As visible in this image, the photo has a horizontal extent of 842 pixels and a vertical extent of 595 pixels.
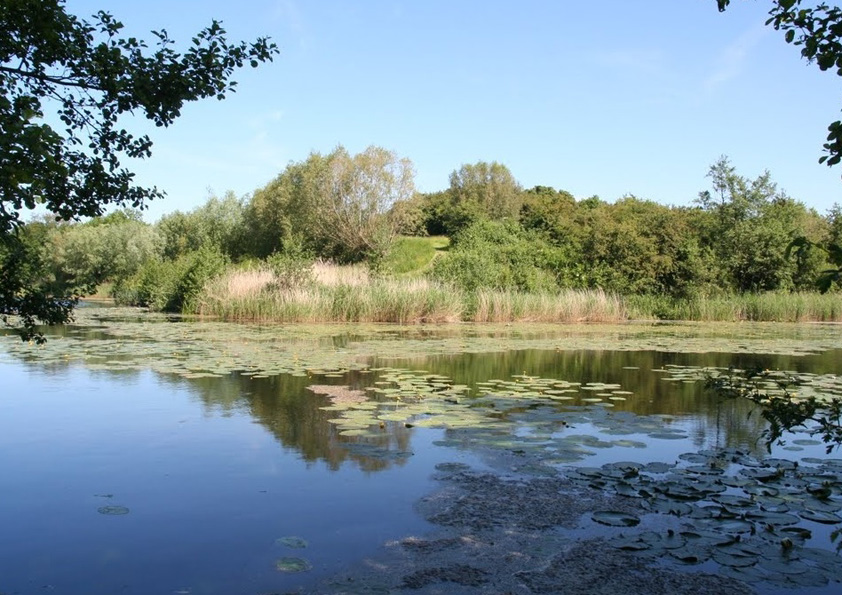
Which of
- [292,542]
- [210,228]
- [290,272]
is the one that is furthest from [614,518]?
[210,228]

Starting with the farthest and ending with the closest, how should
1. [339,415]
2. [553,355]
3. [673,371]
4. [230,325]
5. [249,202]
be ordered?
1. [249,202]
2. [230,325]
3. [553,355]
4. [673,371]
5. [339,415]

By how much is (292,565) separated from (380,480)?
1.55 meters

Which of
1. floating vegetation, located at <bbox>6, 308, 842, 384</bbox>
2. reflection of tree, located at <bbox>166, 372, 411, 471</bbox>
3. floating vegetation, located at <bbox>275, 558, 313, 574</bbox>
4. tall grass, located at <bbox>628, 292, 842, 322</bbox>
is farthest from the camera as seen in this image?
tall grass, located at <bbox>628, 292, 842, 322</bbox>

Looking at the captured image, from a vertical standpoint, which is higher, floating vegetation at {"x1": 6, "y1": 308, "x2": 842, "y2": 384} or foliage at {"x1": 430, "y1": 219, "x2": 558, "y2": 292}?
foliage at {"x1": 430, "y1": 219, "x2": 558, "y2": 292}

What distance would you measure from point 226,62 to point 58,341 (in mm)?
12034

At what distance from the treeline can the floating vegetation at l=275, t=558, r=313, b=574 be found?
16772 mm

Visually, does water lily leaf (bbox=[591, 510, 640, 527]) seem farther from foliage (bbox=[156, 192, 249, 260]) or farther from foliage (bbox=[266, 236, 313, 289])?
foliage (bbox=[156, 192, 249, 260])

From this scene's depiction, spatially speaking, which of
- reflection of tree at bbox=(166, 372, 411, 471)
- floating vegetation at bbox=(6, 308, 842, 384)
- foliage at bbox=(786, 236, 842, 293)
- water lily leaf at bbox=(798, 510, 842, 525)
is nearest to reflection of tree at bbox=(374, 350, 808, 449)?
floating vegetation at bbox=(6, 308, 842, 384)

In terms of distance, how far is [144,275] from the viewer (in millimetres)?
32938

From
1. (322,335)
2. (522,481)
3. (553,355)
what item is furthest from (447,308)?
(522,481)

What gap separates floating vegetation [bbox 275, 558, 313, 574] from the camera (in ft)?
11.1

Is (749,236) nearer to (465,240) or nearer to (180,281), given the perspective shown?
(465,240)

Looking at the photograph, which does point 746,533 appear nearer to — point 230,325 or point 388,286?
point 230,325

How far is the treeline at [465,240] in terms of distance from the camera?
2645 cm
